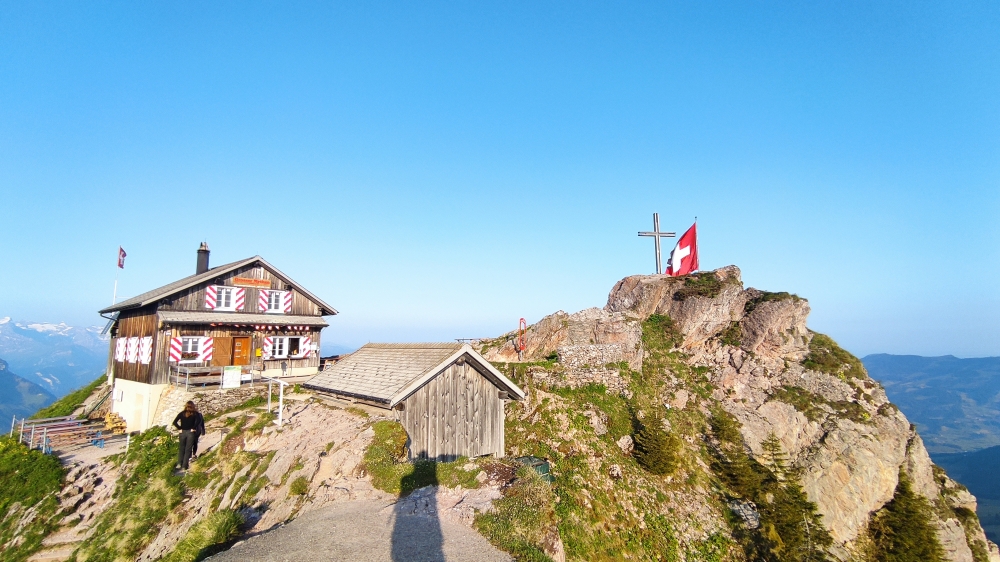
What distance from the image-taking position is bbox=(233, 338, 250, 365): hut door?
31.6m

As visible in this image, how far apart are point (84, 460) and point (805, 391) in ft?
129

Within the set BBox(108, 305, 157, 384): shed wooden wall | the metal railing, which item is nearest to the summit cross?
the metal railing

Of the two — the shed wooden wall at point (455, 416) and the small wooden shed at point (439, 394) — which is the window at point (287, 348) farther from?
the shed wooden wall at point (455, 416)

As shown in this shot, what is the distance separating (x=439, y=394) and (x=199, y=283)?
72.5 ft

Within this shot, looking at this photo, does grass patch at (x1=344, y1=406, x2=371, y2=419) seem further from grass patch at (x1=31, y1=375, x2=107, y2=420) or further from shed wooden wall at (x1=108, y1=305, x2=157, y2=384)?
grass patch at (x1=31, y1=375, x2=107, y2=420)

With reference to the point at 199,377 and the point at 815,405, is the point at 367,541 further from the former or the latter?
the point at 815,405

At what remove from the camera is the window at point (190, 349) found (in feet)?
96.0

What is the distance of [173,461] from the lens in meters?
19.2

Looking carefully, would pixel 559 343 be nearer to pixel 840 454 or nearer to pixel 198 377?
pixel 840 454

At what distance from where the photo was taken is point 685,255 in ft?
123

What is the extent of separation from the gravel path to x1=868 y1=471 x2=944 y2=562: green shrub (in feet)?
76.2

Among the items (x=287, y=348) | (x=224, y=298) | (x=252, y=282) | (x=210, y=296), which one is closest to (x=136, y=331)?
(x=210, y=296)

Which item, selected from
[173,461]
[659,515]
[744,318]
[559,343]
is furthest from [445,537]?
[744,318]

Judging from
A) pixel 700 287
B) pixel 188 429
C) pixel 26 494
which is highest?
pixel 700 287
